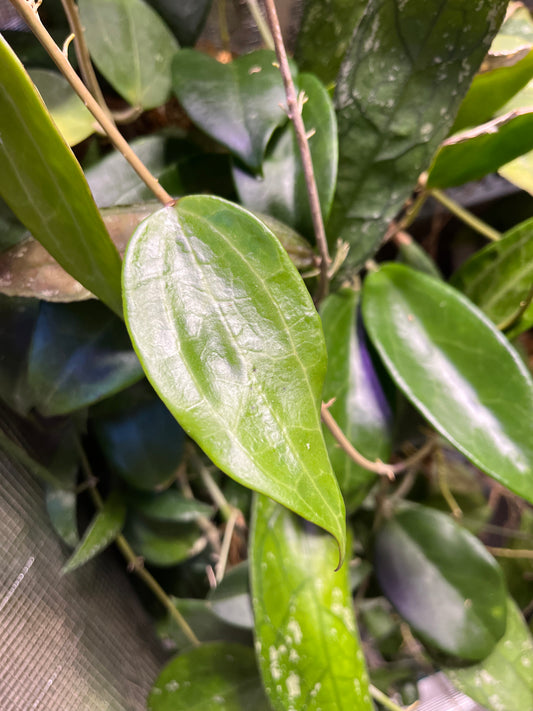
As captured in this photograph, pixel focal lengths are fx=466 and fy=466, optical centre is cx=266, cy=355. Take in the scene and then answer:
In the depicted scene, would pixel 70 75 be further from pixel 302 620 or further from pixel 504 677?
pixel 504 677

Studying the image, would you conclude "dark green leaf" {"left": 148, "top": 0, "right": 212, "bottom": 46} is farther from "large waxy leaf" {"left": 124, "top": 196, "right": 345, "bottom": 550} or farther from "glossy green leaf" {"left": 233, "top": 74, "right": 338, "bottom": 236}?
"large waxy leaf" {"left": 124, "top": 196, "right": 345, "bottom": 550}

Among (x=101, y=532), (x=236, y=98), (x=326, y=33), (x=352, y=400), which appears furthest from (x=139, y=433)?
(x=326, y=33)

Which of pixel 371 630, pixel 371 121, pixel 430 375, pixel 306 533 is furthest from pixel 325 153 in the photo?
pixel 371 630

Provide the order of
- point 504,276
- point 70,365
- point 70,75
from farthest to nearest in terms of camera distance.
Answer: point 504,276, point 70,365, point 70,75

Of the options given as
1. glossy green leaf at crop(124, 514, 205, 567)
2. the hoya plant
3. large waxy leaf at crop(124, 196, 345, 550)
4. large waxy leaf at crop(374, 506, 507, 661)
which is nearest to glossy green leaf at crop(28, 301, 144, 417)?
the hoya plant

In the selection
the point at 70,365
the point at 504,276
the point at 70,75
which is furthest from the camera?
the point at 504,276

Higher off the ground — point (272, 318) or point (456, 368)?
point (272, 318)
